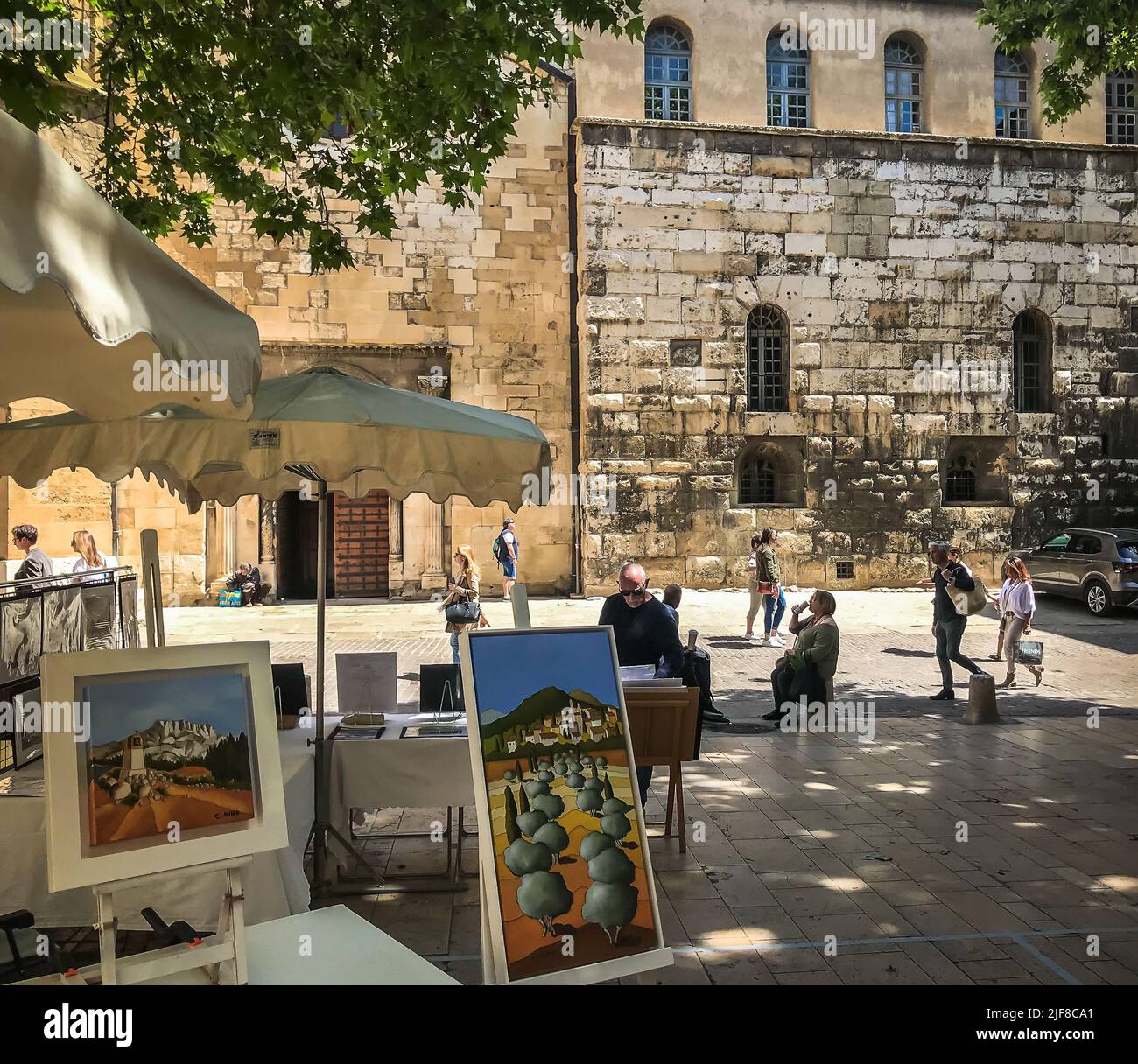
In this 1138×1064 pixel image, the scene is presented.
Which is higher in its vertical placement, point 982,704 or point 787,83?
point 787,83

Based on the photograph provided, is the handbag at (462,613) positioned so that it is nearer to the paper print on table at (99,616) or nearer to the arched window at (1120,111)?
the paper print on table at (99,616)

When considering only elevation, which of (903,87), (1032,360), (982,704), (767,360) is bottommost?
(982,704)

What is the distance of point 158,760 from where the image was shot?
2.65 metres

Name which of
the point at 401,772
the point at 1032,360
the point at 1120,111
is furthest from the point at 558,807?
the point at 1120,111

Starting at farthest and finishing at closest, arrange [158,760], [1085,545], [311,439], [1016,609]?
[1085,545], [1016,609], [311,439], [158,760]

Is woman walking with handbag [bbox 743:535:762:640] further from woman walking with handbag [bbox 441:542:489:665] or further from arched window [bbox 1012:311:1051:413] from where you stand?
arched window [bbox 1012:311:1051:413]

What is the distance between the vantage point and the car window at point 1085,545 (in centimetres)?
1642

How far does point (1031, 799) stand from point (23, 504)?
16.1 meters

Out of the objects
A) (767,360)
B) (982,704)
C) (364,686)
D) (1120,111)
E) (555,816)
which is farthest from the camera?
(1120,111)

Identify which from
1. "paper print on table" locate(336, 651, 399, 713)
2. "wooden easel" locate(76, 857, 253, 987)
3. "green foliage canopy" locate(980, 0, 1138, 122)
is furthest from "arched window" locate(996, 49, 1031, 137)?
"wooden easel" locate(76, 857, 253, 987)

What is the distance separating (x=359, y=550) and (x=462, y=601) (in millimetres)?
8006

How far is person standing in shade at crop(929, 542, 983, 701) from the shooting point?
9.73 metres

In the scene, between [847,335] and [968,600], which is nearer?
[968,600]

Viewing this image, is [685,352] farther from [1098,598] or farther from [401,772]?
[401,772]
